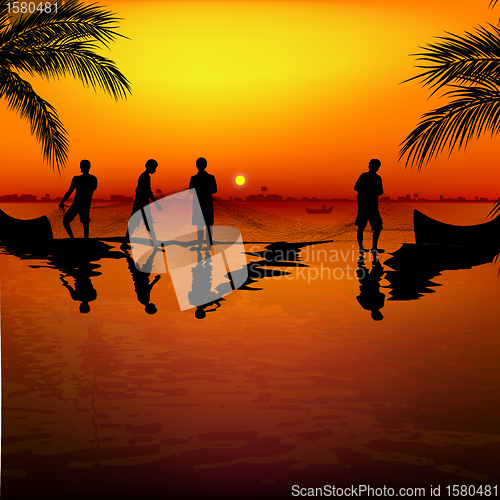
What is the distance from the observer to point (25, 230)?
1495 cm

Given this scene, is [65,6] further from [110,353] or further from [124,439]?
[124,439]

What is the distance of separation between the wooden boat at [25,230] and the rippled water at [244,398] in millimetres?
8193

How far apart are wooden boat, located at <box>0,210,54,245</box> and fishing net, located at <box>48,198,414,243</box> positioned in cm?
155

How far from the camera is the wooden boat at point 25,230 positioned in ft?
48.2

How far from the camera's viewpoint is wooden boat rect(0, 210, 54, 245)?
14.7m

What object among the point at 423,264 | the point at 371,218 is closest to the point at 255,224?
the point at 371,218

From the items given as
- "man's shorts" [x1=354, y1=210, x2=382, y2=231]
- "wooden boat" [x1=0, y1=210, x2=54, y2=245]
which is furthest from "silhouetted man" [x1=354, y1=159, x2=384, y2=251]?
"wooden boat" [x1=0, y1=210, x2=54, y2=245]

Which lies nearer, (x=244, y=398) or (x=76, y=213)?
(x=244, y=398)

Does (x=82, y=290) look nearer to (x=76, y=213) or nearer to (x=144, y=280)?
(x=144, y=280)

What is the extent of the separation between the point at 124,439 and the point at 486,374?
304 centimetres

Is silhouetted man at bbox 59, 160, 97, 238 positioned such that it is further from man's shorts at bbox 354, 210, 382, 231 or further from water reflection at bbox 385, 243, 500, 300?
water reflection at bbox 385, 243, 500, 300

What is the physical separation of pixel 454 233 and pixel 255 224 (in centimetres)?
662

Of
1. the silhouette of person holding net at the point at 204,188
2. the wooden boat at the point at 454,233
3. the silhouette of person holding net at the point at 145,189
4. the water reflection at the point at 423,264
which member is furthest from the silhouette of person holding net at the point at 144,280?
the wooden boat at the point at 454,233

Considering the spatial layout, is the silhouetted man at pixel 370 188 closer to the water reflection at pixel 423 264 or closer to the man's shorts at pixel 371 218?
the man's shorts at pixel 371 218
